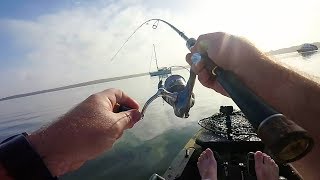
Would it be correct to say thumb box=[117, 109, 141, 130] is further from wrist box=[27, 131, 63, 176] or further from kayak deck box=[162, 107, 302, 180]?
kayak deck box=[162, 107, 302, 180]

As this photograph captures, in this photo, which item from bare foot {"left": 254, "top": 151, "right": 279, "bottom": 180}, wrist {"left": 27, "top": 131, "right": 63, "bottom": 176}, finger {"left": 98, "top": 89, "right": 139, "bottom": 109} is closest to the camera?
wrist {"left": 27, "top": 131, "right": 63, "bottom": 176}

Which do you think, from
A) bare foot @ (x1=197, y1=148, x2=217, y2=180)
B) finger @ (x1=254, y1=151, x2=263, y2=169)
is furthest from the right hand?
finger @ (x1=254, y1=151, x2=263, y2=169)

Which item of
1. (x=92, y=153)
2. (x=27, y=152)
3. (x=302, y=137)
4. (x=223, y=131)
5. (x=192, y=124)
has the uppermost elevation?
(x=302, y=137)

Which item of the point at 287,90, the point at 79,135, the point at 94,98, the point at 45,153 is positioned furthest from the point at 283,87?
the point at 45,153

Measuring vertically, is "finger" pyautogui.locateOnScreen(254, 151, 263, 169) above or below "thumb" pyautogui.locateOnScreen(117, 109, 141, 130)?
below

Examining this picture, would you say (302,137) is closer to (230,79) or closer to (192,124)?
(230,79)

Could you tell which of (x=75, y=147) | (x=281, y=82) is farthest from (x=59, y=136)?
(x=281, y=82)

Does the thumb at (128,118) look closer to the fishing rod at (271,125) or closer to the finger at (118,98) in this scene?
the finger at (118,98)

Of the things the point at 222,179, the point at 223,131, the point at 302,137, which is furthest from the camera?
the point at 223,131
